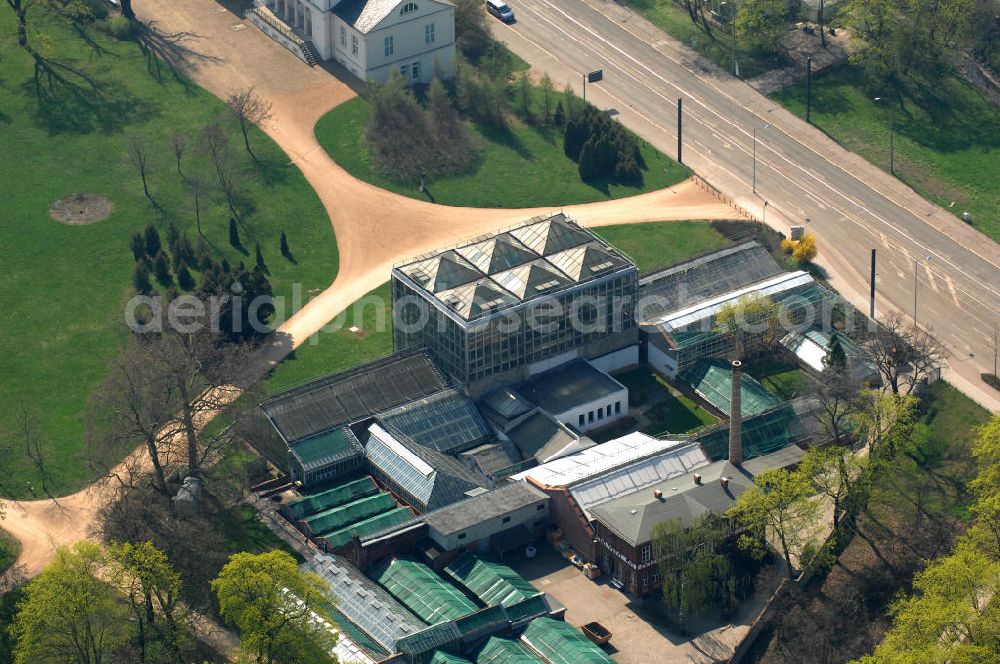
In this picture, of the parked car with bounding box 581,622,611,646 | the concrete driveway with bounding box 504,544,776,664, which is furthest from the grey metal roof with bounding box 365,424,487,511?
the parked car with bounding box 581,622,611,646

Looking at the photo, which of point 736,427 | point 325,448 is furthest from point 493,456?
point 736,427

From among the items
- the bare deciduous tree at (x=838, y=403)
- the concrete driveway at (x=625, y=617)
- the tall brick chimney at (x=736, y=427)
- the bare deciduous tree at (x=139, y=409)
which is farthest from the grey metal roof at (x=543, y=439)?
the bare deciduous tree at (x=139, y=409)

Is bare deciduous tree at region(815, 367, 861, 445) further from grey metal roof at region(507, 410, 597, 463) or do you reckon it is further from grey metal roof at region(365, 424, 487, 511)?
grey metal roof at region(365, 424, 487, 511)

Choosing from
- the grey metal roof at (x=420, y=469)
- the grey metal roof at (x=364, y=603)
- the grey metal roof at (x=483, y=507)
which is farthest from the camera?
the grey metal roof at (x=420, y=469)

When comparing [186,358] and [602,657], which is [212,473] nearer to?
[186,358]

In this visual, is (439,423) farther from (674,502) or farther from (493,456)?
(674,502)

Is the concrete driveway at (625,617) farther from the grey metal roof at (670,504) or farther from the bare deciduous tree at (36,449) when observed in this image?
the bare deciduous tree at (36,449)

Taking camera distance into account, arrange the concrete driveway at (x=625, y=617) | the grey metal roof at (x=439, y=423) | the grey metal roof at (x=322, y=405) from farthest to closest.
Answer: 1. the grey metal roof at (x=439, y=423)
2. the grey metal roof at (x=322, y=405)
3. the concrete driveway at (x=625, y=617)
